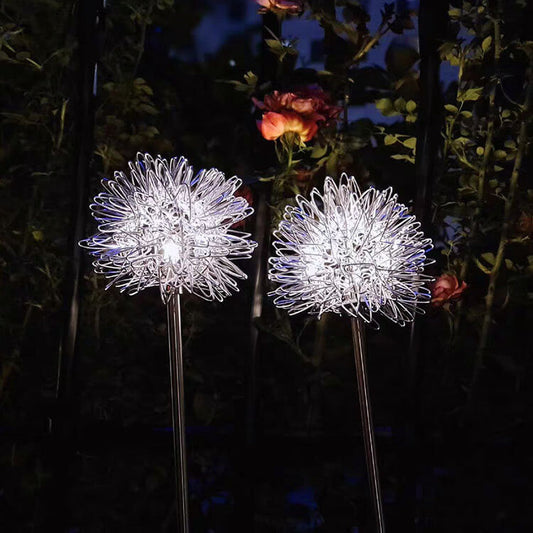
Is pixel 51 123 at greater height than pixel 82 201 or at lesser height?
greater

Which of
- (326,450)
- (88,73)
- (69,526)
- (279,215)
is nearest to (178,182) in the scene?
(279,215)

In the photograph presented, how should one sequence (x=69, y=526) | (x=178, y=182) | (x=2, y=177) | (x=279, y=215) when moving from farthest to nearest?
(x=2, y=177) → (x=69, y=526) → (x=279, y=215) → (x=178, y=182)

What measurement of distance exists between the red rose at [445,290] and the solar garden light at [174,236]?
0.44 metres

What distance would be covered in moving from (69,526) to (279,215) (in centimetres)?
76

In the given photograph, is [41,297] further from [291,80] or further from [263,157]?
[291,80]

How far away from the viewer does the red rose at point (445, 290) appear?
137cm

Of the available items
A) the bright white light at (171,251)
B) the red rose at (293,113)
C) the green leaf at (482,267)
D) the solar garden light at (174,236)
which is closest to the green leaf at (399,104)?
the red rose at (293,113)

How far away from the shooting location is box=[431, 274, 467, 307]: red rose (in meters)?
1.37

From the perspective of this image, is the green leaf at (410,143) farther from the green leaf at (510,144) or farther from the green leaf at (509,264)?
the green leaf at (509,264)

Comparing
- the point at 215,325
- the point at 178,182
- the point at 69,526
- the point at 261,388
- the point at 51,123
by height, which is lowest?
the point at 69,526

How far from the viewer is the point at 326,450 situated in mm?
1445

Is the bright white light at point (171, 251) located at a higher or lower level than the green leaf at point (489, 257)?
lower

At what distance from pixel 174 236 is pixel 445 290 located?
562 millimetres

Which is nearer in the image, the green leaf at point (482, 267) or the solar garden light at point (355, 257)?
the solar garden light at point (355, 257)
